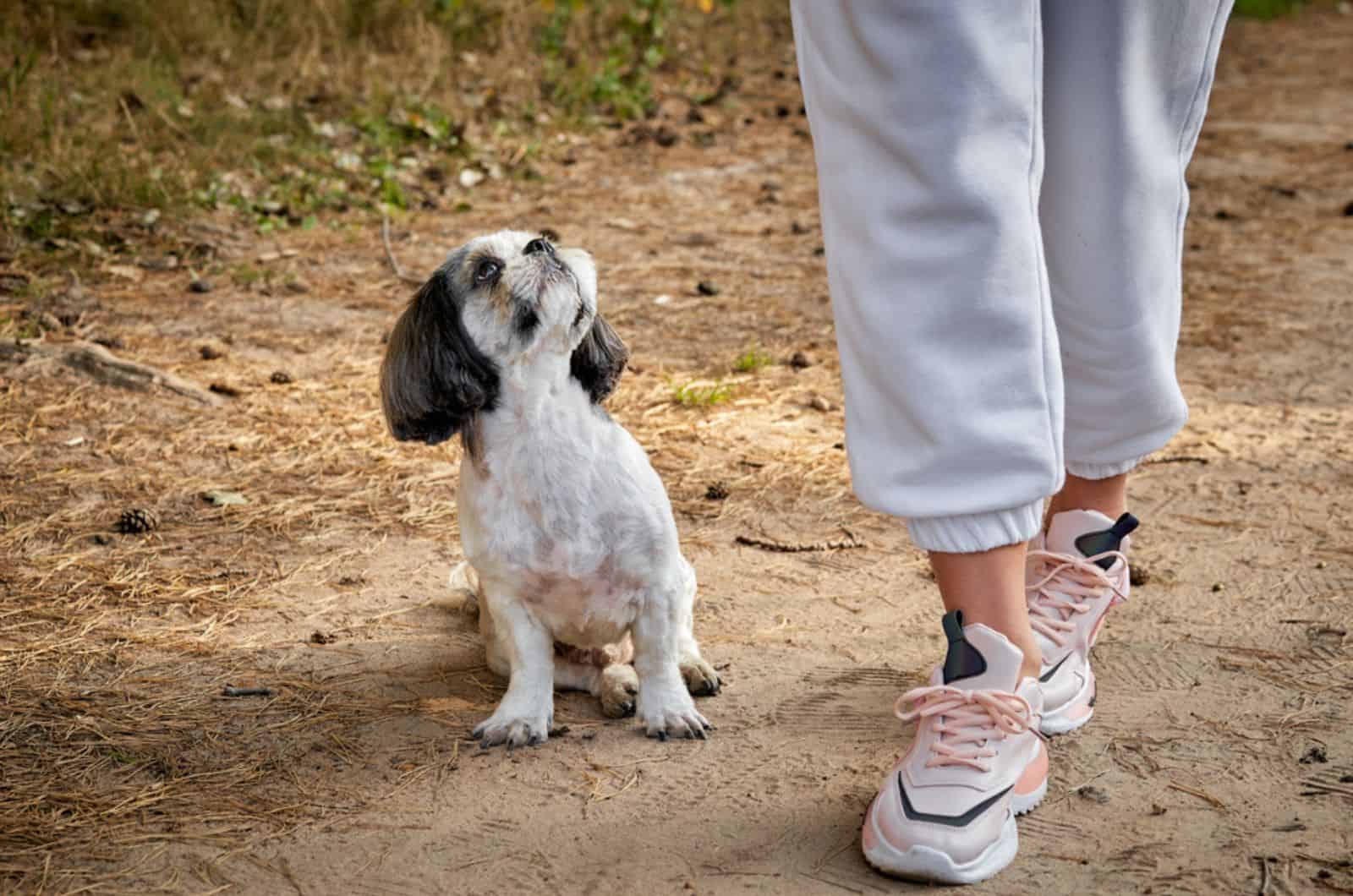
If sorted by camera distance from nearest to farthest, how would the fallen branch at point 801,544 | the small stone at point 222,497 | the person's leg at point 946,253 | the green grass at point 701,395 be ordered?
the person's leg at point 946,253, the fallen branch at point 801,544, the small stone at point 222,497, the green grass at point 701,395

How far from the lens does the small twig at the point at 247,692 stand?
3.01 meters

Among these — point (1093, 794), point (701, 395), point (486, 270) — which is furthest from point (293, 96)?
point (1093, 794)

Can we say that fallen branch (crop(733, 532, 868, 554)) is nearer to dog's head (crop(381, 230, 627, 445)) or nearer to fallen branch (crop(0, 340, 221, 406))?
dog's head (crop(381, 230, 627, 445))

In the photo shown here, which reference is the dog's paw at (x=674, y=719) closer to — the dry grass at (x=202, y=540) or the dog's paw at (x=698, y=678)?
the dog's paw at (x=698, y=678)

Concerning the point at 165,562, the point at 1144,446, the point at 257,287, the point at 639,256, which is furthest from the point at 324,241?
the point at 1144,446

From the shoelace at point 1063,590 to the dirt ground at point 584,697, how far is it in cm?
20

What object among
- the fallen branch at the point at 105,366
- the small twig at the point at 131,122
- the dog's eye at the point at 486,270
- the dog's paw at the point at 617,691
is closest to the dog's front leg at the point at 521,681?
the dog's paw at the point at 617,691

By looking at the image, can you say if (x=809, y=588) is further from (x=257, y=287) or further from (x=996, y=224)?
(x=257, y=287)

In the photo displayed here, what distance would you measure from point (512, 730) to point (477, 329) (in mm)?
803

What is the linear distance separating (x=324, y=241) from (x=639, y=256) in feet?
4.75

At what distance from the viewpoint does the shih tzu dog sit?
282 centimetres

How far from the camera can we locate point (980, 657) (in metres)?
2.35

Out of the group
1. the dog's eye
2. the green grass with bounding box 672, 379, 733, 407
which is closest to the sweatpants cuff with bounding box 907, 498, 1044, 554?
the dog's eye

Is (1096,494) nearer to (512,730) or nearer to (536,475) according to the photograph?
(536,475)
